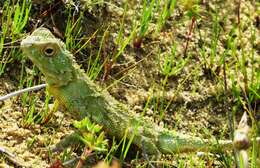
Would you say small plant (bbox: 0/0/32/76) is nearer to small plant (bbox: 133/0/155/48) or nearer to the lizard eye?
the lizard eye

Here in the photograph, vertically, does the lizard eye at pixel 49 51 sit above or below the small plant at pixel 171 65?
above

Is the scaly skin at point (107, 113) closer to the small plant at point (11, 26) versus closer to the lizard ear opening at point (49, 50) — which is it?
the lizard ear opening at point (49, 50)

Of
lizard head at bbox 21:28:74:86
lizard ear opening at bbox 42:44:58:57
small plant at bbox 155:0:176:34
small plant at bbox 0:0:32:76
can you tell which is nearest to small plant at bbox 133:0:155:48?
small plant at bbox 155:0:176:34

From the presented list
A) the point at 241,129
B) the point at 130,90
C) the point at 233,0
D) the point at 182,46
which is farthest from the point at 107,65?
the point at 241,129

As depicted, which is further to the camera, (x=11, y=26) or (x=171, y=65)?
(x=171, y=65)

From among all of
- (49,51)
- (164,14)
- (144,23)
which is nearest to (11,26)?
(49,51)

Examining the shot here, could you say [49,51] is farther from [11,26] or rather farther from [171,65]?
[171,65]

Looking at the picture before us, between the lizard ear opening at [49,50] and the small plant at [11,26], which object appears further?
the small plant at [11,26]

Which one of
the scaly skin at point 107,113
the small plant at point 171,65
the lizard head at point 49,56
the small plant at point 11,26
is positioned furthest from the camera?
the small plant at point 171,65

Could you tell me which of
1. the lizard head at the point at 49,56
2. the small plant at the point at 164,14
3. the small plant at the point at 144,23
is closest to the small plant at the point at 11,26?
the lizard head at the point at 49,56

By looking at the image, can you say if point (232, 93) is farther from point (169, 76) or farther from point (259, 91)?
point (169, 76)
